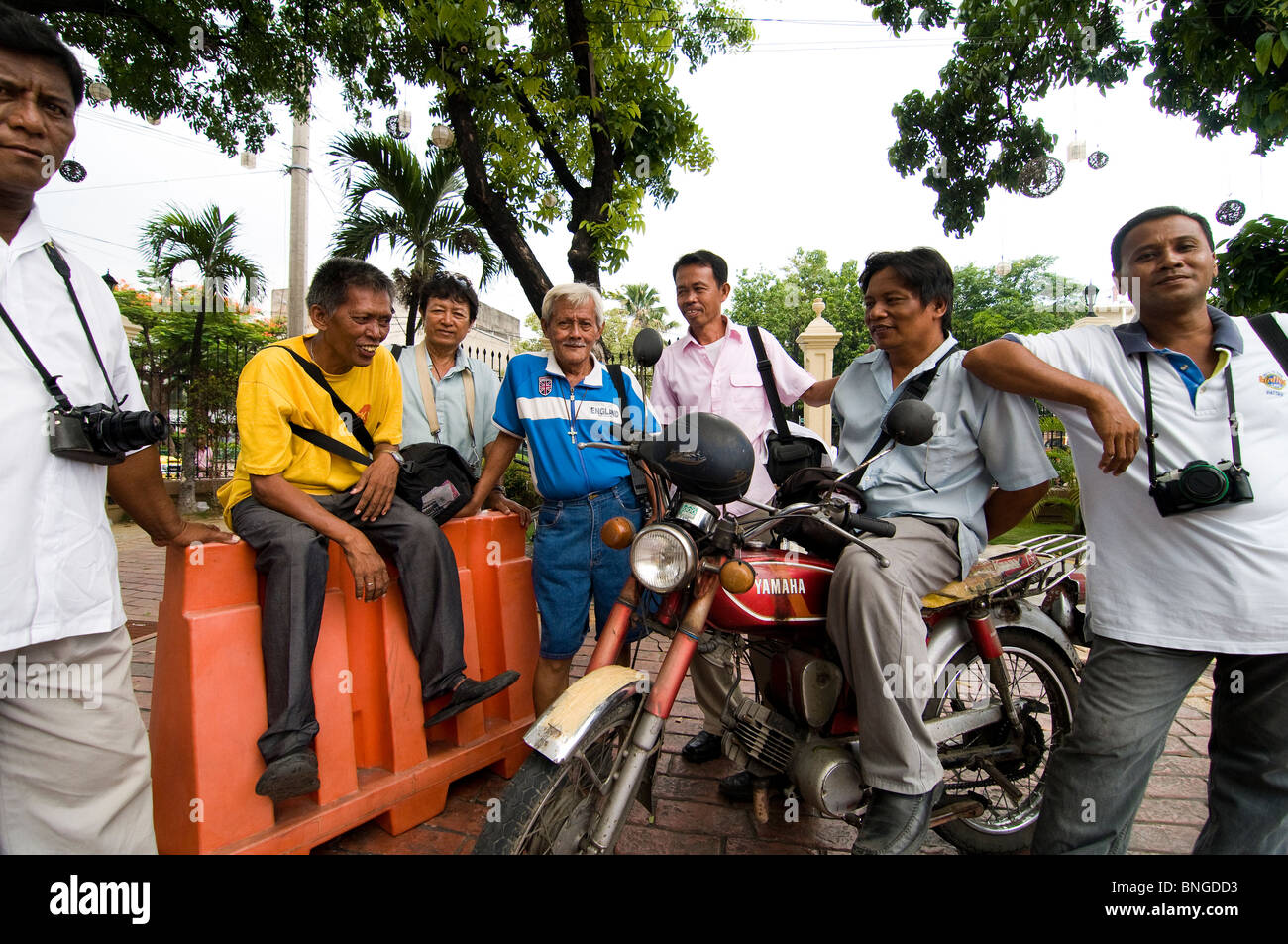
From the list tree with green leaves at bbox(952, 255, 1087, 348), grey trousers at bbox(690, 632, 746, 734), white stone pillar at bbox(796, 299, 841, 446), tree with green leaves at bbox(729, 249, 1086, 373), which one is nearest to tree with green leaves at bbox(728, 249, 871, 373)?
tree with green leaves at bbox(729, 249, 1086, 373)

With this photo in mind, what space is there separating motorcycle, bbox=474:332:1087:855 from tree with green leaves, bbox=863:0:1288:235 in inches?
145

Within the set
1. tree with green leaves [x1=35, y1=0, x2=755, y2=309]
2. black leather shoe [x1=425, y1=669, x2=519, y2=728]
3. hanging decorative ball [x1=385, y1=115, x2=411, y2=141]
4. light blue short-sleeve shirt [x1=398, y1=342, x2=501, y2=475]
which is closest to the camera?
black leather shoe [x1=425, y1=669, x2=519, y2=728]

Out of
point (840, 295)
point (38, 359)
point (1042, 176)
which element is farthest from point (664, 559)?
point (840, 295)

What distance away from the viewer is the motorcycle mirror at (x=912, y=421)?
1.67m

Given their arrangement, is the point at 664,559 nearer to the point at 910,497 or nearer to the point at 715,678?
the point at 715,678

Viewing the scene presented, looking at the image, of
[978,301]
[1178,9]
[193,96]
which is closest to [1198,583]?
[1178,9]

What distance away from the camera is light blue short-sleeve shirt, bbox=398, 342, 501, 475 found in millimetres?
3449

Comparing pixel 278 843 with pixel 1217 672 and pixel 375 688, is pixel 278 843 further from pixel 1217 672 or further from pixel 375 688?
pixel 1217 672

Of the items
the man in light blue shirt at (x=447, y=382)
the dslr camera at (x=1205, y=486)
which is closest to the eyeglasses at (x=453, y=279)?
the man in light blue shirt at (x=447, y=382)

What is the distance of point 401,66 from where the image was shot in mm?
6758

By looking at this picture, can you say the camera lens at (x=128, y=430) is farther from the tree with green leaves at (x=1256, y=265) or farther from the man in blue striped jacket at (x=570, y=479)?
the tree with green leaves at (x=1256, y=265)

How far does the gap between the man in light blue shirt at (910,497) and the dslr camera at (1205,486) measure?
0.44 m

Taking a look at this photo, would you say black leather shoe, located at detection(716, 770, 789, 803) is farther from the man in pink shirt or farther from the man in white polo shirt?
the man in white polo shirt

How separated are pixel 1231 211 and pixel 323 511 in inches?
305
